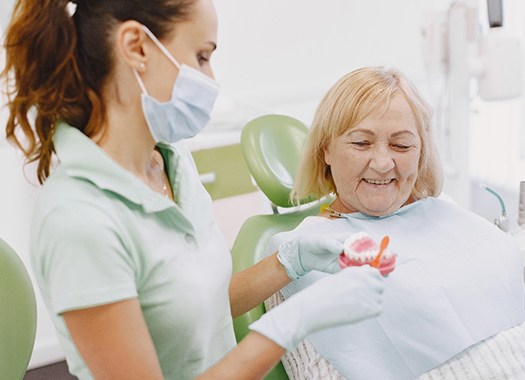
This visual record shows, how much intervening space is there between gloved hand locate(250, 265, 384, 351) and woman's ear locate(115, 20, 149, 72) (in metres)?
0.40

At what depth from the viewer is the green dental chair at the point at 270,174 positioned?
5.31ft

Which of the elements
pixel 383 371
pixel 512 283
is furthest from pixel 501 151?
pixel 383 371

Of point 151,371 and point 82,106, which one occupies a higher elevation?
point 82,106

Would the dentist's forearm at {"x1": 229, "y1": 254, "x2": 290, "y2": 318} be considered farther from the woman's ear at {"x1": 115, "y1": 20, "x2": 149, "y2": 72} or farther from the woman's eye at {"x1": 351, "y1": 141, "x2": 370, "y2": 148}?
the woman's ear at {"x1": 115, "y1": 20, "x2": 149, "y2": 72}

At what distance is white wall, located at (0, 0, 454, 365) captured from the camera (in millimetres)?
2957

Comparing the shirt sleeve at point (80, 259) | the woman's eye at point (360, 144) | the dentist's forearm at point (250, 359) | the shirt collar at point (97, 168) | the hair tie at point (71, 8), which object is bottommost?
the dentist's forearm at point (250, 359)

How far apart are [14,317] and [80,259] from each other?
0.39 meters

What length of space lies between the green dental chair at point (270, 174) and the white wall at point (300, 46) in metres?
1.09

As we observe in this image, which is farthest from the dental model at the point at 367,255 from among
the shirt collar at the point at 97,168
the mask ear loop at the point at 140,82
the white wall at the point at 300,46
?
the white wall at the point at 300,46

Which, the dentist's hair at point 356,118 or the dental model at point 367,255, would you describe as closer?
the dental model at point 367,255

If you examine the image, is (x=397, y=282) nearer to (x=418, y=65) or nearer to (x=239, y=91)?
(x=239, y=91)

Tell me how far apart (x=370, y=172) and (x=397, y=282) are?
25cm

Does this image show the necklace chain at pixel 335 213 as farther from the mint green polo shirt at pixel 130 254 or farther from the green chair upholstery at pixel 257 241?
the mint green polo shirt at pixel 130 254

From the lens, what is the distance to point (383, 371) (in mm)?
1351
